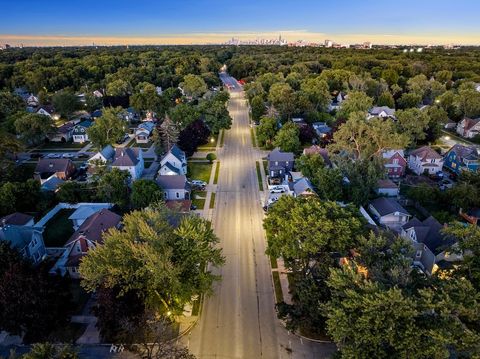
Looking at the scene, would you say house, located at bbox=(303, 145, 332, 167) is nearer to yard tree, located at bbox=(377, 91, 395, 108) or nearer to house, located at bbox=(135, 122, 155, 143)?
house, located at bbox=(135, 122, 155, 143)

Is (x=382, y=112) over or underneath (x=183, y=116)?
over

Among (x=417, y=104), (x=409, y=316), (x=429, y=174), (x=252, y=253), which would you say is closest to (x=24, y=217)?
(x=252, y=253)

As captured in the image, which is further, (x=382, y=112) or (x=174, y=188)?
(x=382, y=112)

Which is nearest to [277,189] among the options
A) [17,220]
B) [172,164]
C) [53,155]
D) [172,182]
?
[172,182]

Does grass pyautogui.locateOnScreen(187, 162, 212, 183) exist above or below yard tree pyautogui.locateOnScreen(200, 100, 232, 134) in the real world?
below

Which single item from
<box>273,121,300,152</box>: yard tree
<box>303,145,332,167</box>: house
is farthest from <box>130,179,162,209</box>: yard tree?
<box>273,121,300,152</box>: yard tree

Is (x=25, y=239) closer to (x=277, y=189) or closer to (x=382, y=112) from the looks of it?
(x=277, y=189)

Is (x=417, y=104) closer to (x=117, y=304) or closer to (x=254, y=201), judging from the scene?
(x=254, y=201)
